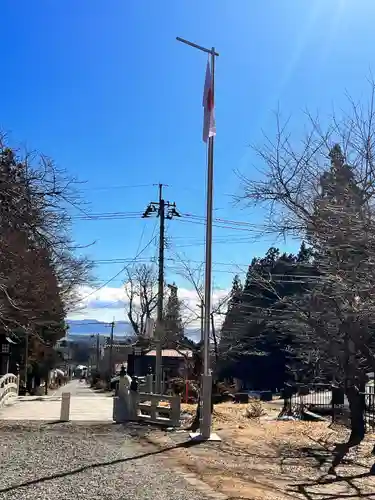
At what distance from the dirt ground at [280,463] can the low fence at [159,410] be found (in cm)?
115

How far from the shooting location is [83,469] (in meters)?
9.61

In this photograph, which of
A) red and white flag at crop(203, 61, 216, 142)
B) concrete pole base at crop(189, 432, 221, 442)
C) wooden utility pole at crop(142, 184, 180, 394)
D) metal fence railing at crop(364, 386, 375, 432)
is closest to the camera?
concrete pole base at crop(189, 432, 221, 442)

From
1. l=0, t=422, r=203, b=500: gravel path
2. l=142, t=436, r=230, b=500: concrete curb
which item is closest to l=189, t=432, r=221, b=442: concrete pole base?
l=0, t=422, r=203, b=500: gravel path

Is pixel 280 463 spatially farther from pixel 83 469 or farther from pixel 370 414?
pixel 370 414

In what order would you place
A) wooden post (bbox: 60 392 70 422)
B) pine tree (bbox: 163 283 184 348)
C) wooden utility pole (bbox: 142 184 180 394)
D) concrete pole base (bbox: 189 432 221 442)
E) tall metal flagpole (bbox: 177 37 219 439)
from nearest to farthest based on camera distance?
concrete pole base (bbox: 189 432 221 442)
tall metal flagpole (bbox: 177 37 219 439)
wooden post (bbox: 60 392 70 422)
wooden utility pole (bbox: 142 184 180 394)
pine tree (bbox: 163 283 184 348)

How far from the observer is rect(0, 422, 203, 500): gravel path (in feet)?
25.7

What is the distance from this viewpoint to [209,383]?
1448 cm

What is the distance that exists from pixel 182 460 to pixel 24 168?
5.96 metres

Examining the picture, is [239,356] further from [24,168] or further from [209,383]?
[24,168]

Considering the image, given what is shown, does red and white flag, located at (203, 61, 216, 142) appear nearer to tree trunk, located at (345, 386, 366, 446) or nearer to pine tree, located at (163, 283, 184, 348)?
tree trunk, located at (345, 386, 366, 446)

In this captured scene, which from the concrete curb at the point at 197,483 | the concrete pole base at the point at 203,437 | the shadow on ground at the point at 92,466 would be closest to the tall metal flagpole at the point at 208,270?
the concrete pole base at the point at 203,437

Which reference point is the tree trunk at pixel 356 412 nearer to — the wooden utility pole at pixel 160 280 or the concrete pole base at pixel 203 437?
the concrete pole base at pixel 203 437

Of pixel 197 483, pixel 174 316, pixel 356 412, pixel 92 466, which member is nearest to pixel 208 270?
pixel 356 412

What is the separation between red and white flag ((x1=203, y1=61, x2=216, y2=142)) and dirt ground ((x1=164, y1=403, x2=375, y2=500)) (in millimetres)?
7260
